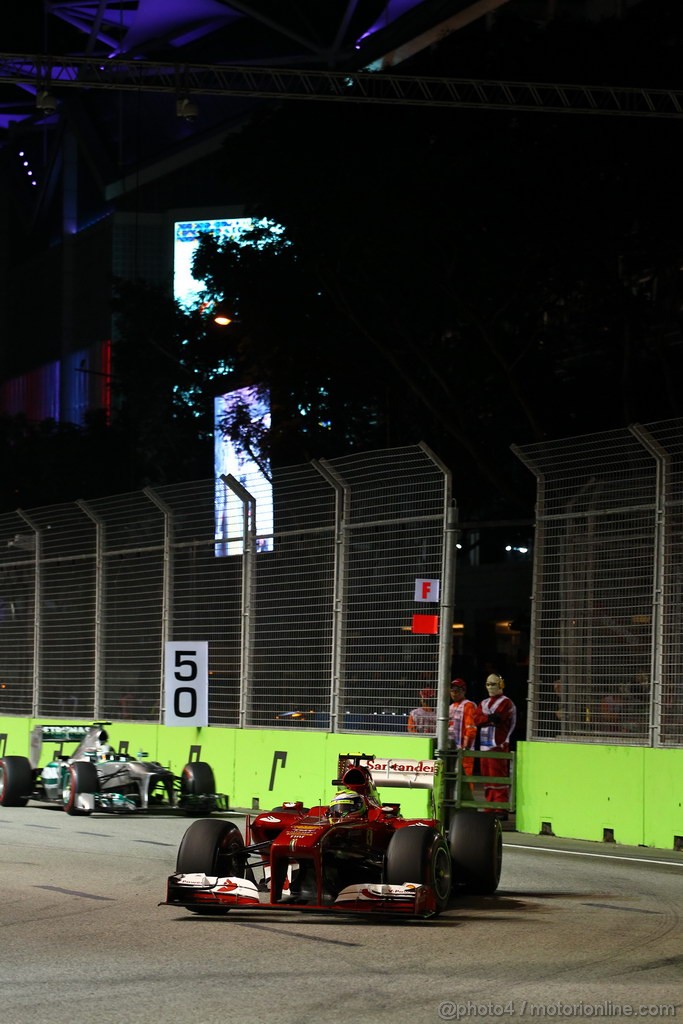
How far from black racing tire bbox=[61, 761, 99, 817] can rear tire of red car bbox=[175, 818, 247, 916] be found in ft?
25.2

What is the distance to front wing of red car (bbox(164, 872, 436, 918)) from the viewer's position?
9.62 metres

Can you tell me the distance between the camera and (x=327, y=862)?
10047mm

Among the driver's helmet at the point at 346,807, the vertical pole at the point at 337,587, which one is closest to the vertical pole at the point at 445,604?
the vertical pole at the point at 337,587

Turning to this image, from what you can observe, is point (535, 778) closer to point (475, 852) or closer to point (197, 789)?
point (197, 789)

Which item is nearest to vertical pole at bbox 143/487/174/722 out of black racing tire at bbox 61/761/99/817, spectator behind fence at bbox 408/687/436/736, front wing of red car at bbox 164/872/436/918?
black racing tire at bbox 61/761/99/817

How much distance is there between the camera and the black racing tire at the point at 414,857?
32.0 feet

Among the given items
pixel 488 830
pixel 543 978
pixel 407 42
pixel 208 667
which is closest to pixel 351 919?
pixel 488 830

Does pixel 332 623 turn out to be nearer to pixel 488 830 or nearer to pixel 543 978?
pixel 488 830

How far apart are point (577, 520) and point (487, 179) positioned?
9.91 m

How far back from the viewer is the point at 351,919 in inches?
390

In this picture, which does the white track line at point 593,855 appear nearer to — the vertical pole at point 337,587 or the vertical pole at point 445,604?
the vertical pole at point 445,604

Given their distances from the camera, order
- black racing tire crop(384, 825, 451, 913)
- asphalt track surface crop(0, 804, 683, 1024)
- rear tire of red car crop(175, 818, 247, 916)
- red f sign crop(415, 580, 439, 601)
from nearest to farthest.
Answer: asphalt track surface crop(0, 804, 683, 1024) → black racing tire crop(384, 825, 451, 913) → rear tire of red car crop(175, 818, 247, 916) → red f sign crop(415, 580, 439, 601)

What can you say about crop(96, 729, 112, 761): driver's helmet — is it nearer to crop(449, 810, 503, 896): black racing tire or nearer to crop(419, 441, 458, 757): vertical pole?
crop(419, 441, 458, 757): vertical pole

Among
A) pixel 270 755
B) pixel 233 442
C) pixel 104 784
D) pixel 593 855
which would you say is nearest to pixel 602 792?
pixel 593 855
